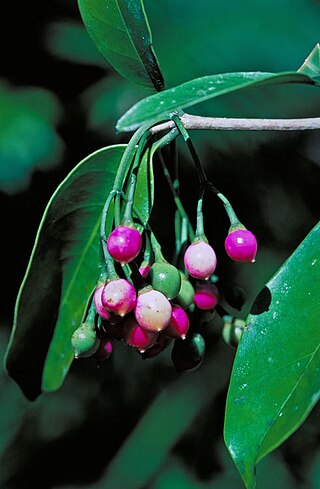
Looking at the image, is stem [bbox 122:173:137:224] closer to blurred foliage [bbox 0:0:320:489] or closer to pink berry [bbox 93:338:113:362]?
pink berry [bbox 93:338:113:362]

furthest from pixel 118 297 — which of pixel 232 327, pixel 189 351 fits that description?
pixel 232 327

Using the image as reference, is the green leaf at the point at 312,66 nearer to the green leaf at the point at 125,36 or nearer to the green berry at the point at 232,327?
the green leaf at the point at 125,36

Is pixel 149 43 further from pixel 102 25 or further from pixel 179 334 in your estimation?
pixel 179 334

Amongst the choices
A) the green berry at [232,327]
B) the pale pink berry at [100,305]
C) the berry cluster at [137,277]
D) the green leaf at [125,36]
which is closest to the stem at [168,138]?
the berry cluster at [137,277]

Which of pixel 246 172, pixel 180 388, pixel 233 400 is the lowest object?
pixel 180 388

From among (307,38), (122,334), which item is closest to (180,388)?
(307,38)

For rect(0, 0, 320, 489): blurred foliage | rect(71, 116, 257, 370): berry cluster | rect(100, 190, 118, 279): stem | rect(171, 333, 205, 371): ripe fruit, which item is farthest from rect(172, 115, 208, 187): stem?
rect(0, 0, 320, 489): blurred foliage
